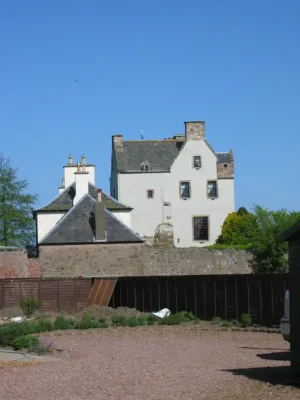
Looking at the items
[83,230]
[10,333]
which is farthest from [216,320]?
[83,230]

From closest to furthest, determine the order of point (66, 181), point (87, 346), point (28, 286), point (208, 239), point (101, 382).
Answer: point (101, 382) < point (87, 346) < point (28, 286) < point (66, 181) < point (208, 239)

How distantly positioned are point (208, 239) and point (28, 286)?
96.7ft

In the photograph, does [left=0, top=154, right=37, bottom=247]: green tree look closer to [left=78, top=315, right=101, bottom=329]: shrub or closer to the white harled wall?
the white harled wall

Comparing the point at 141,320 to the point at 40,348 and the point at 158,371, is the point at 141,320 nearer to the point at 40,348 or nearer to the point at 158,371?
the point at 40,348

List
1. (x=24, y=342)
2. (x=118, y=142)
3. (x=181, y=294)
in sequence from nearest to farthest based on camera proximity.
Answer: (x=24, y=342) < (x=181, y=294) < (x=118, y=142)

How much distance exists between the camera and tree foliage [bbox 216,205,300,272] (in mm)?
52781

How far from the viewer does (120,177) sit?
65.9m

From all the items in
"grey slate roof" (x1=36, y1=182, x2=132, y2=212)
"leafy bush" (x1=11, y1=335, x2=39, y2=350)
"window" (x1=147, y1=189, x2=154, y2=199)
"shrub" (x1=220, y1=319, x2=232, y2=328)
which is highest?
"window" (x1=147, y1=189, x2=154, y2=199)

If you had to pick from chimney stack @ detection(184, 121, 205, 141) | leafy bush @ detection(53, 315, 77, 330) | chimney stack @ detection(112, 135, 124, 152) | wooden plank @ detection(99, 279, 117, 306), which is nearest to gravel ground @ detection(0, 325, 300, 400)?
leafy bush @ detection(53, 315, 77, 330)

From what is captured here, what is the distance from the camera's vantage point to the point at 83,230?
1860 inches

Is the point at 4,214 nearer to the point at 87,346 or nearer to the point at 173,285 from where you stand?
the point at 173,285

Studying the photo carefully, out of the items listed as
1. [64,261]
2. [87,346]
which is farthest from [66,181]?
[87,346]

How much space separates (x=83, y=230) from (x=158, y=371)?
30.5m

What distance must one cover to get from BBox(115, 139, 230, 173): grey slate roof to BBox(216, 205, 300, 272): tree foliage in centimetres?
678
